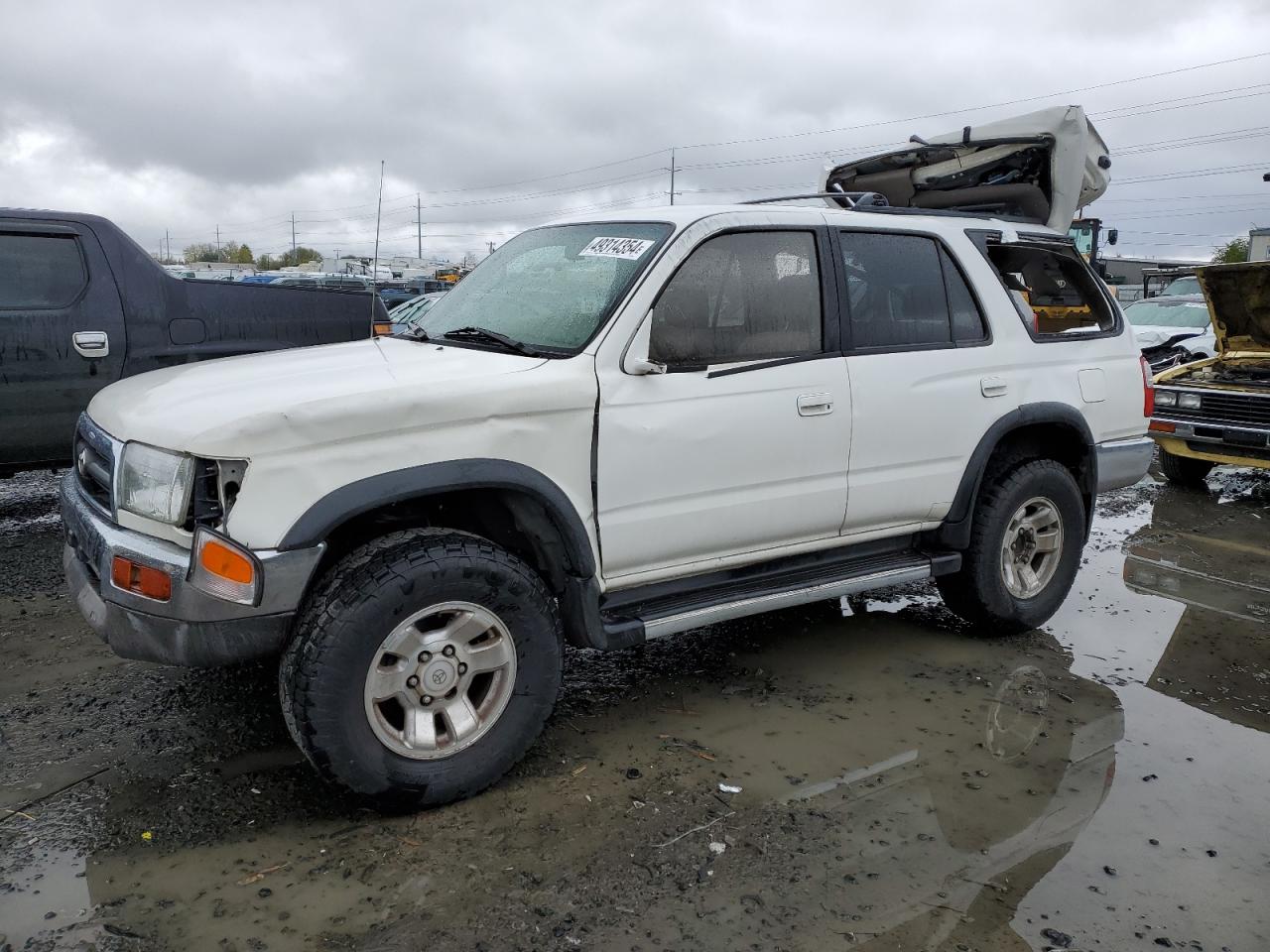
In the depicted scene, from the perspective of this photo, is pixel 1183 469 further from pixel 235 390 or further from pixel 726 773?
pixel 235 390

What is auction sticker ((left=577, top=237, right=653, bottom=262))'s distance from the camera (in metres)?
3.56

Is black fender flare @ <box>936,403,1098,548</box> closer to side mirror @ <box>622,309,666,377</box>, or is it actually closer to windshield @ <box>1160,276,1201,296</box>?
side mirror @ <box>622,309,666,377</box>

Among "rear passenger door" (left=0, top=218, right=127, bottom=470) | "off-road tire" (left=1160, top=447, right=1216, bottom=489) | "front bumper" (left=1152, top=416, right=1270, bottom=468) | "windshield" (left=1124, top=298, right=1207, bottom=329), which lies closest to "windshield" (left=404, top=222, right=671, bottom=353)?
"rear passenger door" (left=0, top=218, right=127, bottom=470)

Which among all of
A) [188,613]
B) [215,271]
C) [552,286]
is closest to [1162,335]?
[552,286]

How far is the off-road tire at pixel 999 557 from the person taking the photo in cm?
439

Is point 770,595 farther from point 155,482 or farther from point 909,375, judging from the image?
point 155,482

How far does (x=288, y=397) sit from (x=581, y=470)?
930 millimetres

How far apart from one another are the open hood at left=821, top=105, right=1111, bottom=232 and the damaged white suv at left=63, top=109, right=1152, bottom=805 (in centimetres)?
50

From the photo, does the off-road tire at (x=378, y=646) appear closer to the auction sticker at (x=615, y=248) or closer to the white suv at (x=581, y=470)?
the white suv at (x=581, y=470)

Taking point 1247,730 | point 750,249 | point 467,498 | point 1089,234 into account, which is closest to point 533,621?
point 467,498

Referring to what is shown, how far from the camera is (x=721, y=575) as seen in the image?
145 inches

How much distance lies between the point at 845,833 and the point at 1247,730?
6.33ft

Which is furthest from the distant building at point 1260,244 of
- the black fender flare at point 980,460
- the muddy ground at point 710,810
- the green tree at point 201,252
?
the green tree at point 201,252

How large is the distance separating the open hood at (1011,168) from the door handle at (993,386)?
3.31ft
